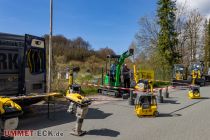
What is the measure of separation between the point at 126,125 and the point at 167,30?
92.1 ft

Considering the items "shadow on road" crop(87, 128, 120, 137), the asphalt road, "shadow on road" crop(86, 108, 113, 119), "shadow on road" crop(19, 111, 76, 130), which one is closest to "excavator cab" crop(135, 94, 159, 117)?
the asphalt road

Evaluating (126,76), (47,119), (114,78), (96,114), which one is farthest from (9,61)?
(126,76)

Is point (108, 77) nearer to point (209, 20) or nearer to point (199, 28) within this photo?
point (199, 28)

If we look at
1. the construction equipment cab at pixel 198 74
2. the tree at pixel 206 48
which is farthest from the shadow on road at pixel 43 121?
the tree at pixel 206 48

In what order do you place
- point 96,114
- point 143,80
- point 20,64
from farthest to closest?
point 143,80 → point 96,114 → point 20,64

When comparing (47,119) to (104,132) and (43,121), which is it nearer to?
(43,121)

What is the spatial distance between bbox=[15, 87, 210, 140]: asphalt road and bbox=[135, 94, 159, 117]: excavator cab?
267 millimetres

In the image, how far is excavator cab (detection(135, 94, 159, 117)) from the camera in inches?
409

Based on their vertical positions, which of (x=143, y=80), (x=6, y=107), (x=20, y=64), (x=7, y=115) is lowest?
(x=7, y=115)

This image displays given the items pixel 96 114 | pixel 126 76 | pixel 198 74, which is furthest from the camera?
pixel 198 74

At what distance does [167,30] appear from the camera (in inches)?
1390

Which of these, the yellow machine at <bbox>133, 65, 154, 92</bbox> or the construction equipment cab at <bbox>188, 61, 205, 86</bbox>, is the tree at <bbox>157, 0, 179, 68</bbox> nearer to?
the construction equipment cab at <bbox>188, 61, 205, 86</bbox>

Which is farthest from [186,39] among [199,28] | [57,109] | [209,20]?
[57,109]

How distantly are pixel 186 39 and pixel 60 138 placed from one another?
124 feet
